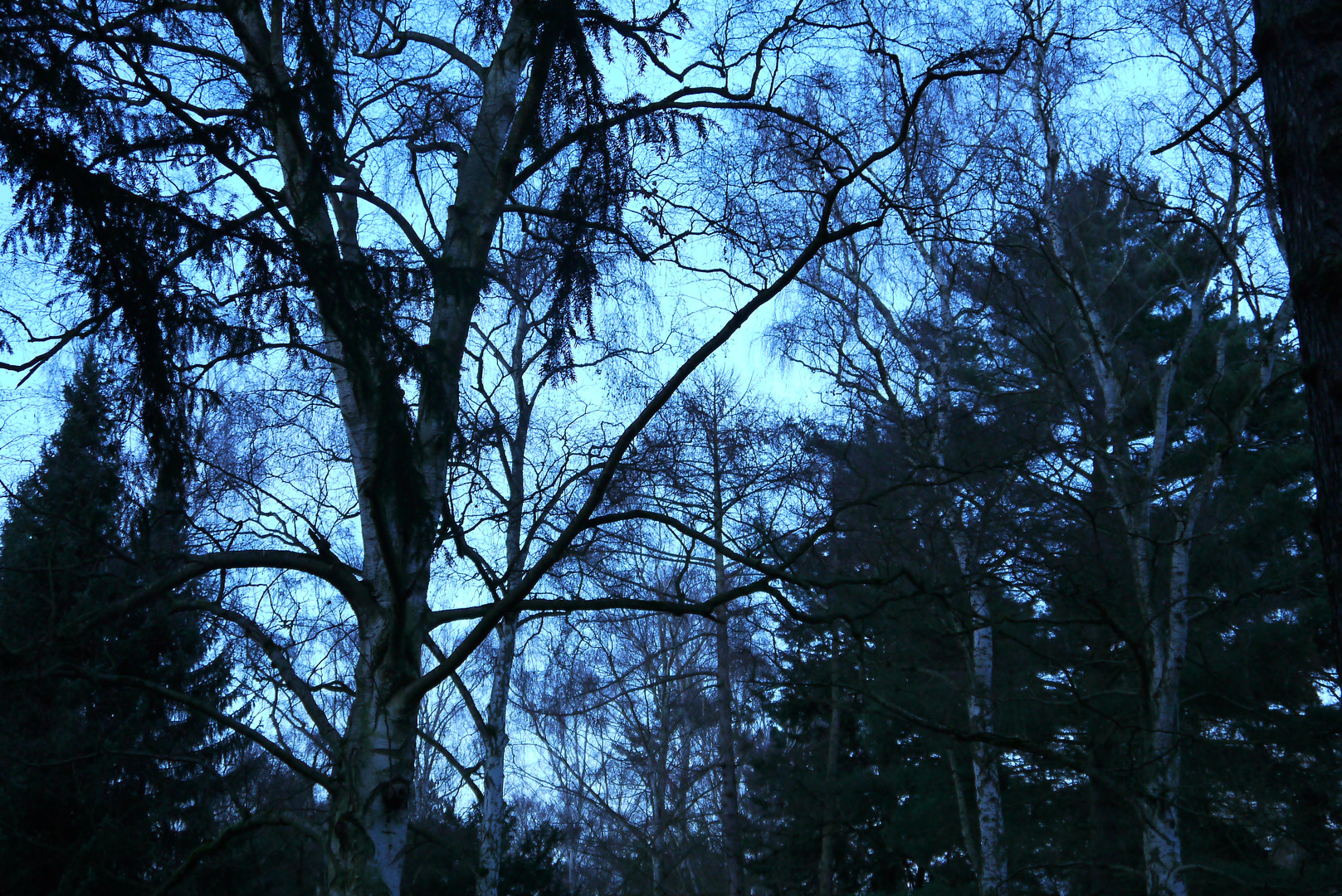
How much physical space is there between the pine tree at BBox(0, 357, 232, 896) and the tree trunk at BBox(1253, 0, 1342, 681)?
4.07 metres

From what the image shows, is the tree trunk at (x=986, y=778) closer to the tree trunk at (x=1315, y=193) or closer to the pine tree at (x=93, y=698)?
the pine tree at (x=93, y=698)

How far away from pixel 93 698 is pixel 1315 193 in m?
11.5

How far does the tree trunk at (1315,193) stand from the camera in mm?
2480

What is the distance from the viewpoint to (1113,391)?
8641 millimetres

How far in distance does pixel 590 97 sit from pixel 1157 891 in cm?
649

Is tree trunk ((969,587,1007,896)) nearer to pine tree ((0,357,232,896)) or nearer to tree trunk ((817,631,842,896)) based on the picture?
pine tree ((0,357,232,896))

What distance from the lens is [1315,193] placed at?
266 cm

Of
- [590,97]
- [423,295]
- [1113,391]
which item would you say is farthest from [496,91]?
[1113,391]

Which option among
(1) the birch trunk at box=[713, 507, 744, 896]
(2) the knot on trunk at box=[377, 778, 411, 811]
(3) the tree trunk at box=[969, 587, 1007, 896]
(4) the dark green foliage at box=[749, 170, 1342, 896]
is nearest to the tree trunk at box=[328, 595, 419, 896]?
(2) the knot on trunk at box=[377, 778, 411, 811]

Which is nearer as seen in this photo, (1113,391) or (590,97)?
(590,97)

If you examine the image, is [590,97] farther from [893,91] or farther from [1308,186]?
[893,91]

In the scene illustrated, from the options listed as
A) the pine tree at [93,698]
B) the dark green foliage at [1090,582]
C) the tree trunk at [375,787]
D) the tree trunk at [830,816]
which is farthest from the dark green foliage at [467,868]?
the tree trunk at [375,787]

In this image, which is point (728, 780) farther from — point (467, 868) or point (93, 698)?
point (93, 698)

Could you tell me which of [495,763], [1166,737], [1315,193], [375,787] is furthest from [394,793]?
[495,763]
